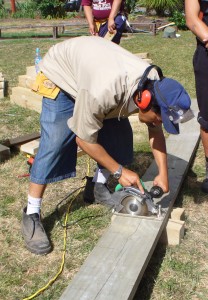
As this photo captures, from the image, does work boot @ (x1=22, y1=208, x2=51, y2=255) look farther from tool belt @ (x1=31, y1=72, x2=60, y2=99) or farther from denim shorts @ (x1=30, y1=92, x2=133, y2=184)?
tool belt @ (x1=31, y1=72, x2=60, y2=99)

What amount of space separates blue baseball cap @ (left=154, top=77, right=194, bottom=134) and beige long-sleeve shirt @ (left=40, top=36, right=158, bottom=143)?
164 millimetres

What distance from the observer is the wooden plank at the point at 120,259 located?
8.38 feet

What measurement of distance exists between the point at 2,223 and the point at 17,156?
144 cm

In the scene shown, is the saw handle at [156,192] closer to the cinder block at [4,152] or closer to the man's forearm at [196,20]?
the man's forearm at [196,20]

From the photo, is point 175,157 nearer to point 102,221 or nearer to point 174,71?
point 102,221

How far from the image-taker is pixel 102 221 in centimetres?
361

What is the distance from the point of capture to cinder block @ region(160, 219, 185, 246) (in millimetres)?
3275

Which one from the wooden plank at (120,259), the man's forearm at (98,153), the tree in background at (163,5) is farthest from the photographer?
A: the tree in background at (163,5)

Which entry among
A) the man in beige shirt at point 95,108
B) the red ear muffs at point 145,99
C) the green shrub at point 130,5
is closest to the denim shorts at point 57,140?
the man in beige shirt at point 95,108

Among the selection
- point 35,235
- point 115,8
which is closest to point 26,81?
point 115,8

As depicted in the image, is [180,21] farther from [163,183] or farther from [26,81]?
[163,183]

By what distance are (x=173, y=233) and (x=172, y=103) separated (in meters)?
1.16

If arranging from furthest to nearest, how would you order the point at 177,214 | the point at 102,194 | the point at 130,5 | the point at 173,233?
the point at 130,5, the point at 102,194, the point at 177,214, the point at 173,233

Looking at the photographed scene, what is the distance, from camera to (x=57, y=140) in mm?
3201
